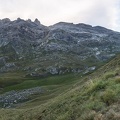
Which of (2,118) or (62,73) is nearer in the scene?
(2,118)

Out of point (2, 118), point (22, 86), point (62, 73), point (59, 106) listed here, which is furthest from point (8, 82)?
point (59, 106)

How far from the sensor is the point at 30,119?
25859 mm

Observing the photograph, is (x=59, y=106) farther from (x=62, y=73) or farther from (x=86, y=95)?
(x=62, y=73)

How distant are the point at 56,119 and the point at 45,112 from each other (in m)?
4.63

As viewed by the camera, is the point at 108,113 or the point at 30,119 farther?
the point at 30,119

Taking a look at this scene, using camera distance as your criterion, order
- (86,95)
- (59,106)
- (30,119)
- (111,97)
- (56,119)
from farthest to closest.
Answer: (30,119)
(59,106)
(86,95)
(56,119)
(111,97)

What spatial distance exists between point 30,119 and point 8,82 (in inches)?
5268

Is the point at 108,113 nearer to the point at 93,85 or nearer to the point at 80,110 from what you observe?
the point at 80,110

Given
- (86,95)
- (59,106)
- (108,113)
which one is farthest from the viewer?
(59,106)

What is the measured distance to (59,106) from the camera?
77.5 ft

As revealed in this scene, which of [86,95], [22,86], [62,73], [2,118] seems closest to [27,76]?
[62,73]

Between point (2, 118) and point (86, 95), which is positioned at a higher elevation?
point (86, 95)

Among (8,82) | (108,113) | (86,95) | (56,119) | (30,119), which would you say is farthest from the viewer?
(8,82)

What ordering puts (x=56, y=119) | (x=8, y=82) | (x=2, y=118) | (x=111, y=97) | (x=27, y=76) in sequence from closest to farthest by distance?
(x=111, y=97) → (x=56, y=119) → (x=2, y=118) → (x=8, y=82) → (x=27, y=76)
